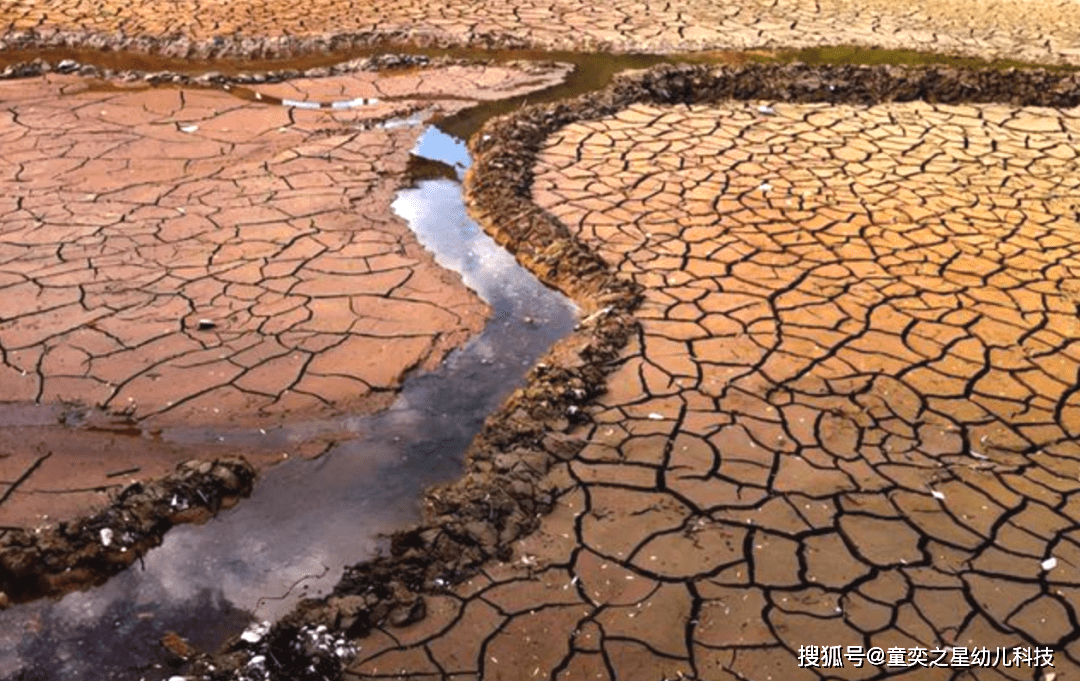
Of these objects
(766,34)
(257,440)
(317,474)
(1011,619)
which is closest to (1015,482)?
(1011,619)

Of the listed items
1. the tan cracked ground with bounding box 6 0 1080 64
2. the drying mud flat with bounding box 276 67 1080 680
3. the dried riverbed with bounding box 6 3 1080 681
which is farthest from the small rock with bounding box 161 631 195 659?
the tan cracked ground with bounding box 6 0 1080 64

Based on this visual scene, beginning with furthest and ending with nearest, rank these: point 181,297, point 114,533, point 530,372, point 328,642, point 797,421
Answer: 1. point 181,297
2. point 530,372
3. point 797,421
4. point 114,533
5. point 328,642

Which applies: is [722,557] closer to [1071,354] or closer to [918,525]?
[918,525]

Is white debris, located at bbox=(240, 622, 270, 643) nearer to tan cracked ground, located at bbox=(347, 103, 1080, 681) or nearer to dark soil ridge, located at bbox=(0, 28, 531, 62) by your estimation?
tan cracked ground, located at bbox=(347, 103, 1080, 681)

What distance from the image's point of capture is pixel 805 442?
12.3 feet

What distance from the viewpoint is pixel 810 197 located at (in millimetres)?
5918

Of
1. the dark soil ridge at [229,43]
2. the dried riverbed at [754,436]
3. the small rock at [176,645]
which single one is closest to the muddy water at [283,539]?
the small rock at [176,645]

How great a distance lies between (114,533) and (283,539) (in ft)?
1.63

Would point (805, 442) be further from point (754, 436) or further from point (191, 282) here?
point (191, 282)

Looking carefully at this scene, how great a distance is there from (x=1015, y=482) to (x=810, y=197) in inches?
105

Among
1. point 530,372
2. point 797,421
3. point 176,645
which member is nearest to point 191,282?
point 530,372

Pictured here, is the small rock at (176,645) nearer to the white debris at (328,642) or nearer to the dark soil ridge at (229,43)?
the white debris at (328,642)

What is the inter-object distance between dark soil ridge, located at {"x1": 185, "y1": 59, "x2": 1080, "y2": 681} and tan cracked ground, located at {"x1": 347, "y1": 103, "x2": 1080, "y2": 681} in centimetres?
9

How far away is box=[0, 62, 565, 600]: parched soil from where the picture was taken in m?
3.63
